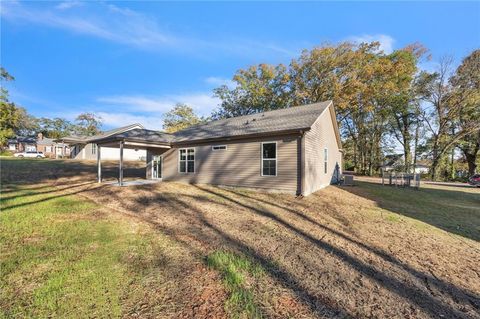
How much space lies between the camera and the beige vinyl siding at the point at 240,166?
32.9 feet

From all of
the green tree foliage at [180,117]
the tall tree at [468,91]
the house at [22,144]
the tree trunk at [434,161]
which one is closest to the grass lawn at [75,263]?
the tree trunk at [434,161]

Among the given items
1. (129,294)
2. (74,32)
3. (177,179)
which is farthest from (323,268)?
(74,32)

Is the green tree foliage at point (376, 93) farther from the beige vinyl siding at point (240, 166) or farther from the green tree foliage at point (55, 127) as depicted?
the green tree foliage at point (55, 127)

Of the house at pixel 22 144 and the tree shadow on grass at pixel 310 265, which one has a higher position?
the house at pixel 22 144

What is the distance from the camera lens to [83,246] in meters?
4.41

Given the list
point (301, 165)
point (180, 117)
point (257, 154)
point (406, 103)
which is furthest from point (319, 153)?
point (180, 117)

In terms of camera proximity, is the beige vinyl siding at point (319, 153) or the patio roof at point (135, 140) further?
the patio roof at point (135, 140)

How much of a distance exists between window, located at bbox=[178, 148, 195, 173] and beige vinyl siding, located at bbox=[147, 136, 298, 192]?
0.80 ft

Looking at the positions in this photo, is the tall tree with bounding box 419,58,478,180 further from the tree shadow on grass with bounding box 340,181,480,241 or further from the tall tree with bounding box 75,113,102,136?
the tall tree with bounding box 75,113,102,136

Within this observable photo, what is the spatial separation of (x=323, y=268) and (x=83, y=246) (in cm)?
455

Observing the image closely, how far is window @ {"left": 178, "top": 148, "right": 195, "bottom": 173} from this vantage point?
13391 mm

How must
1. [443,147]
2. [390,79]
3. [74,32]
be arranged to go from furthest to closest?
[443,147], [390,79], [74,32]

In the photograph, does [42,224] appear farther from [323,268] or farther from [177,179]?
[177,179]

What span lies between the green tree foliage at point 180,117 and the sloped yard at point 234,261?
32559 millimetres
